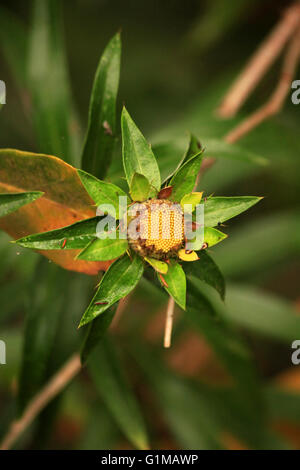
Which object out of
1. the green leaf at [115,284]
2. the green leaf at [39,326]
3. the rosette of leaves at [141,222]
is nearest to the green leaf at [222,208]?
the rosette of leaves at [141,222]

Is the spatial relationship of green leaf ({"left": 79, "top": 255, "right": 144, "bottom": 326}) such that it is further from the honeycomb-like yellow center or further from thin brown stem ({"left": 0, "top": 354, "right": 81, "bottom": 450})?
thin brown stem ({"left": 0, "top": 354, "right": 81, "bottom": 450})

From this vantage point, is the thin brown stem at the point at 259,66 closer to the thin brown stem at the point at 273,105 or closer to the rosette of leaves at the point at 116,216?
the thin brown stem at the point at 273,105

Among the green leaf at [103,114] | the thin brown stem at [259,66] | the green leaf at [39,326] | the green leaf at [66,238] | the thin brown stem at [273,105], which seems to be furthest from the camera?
the thin brown stem at [259,66]

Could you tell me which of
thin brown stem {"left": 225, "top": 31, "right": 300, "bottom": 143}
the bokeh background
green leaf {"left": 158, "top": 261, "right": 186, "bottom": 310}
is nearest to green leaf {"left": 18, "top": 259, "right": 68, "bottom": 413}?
the bokeh background

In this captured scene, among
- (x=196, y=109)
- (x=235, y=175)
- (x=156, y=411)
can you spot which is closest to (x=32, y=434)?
(x=156, y=411)

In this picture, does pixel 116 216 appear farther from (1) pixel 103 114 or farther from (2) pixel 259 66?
(2) pixel 259 66
